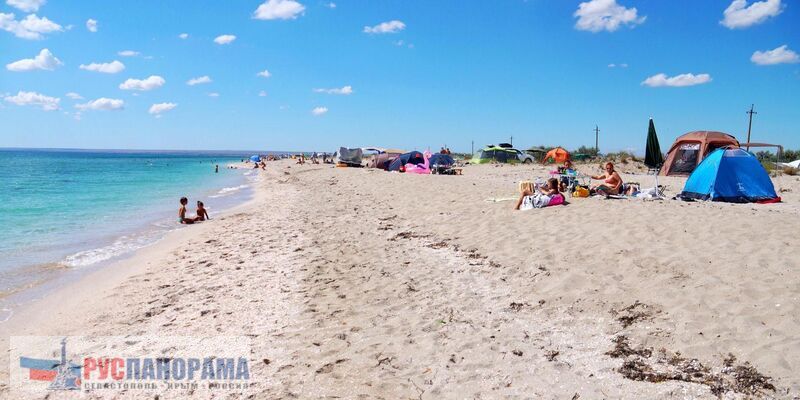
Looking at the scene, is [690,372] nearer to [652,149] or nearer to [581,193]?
[581,193]

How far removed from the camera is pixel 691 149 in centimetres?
2009

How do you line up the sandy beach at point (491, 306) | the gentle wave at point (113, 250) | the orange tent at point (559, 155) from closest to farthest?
the sandy beach at point (491, 306) < the gentle wave at point (113, 250) < the orange tent at point (559, 155)

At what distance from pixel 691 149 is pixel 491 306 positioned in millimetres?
19228

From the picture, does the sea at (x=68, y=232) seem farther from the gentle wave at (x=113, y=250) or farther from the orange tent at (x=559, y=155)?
the orange tent at (x=559, y=155)

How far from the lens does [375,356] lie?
4.17 meters

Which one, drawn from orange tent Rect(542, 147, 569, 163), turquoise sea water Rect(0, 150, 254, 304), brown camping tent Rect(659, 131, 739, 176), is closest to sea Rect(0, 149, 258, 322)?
turquoise sea water Rect(0, 150, 254, 304)

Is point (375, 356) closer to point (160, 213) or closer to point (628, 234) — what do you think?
point (628, 234)

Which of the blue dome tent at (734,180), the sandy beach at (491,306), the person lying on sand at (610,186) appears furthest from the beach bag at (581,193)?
the blue dome tent at (734,180)

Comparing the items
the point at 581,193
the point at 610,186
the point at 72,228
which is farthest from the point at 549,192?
the point at 72,228

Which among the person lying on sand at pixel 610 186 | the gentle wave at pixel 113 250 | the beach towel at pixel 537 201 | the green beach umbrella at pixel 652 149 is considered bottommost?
the gentle wave at pixel 113 250

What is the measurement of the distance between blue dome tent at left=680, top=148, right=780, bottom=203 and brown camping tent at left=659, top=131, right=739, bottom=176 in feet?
24.2

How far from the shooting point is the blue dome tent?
39.8 feet

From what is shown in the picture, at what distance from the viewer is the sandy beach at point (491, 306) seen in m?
3.68

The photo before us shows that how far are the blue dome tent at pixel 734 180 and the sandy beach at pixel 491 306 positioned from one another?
3.44 metres
